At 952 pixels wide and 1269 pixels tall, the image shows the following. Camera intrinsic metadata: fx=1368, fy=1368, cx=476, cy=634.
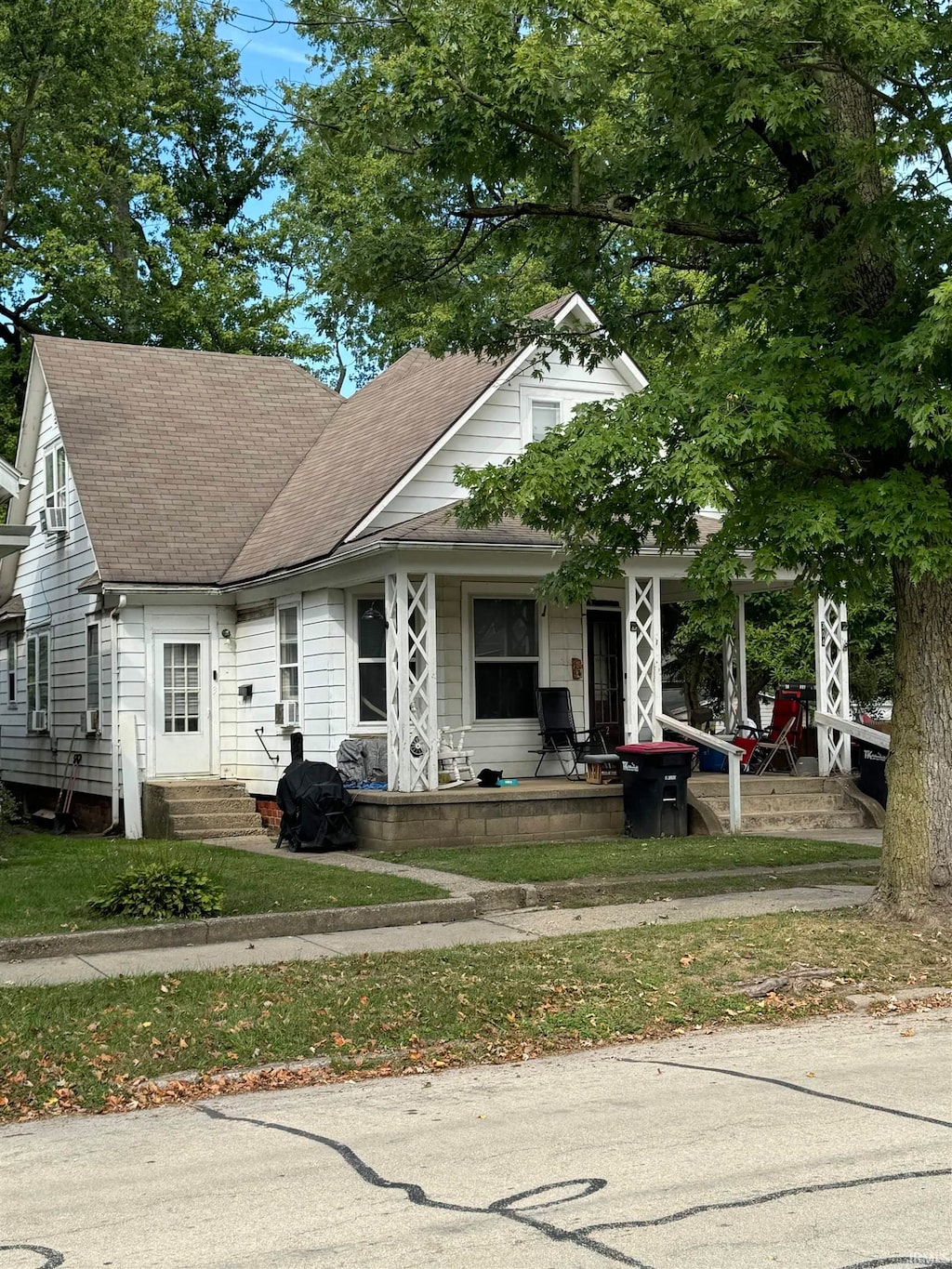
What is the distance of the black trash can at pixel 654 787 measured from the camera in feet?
53.6

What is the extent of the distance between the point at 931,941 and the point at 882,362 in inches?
164

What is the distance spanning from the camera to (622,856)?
14.3 m

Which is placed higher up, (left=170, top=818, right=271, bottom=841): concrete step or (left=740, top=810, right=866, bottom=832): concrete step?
(left=740, top=810, right=866, bottom=832): concrete step

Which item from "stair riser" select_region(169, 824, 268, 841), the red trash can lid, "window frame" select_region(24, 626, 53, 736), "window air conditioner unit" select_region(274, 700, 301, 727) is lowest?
"stair riser" select_region(169, 824, 268, 841)

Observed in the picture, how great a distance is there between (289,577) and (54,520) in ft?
21.9

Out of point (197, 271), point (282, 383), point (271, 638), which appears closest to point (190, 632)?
point (271, 638)

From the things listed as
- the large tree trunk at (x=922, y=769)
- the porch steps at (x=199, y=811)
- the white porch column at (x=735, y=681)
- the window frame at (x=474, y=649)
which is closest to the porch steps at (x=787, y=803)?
the white porch column at (x=735, y=681)

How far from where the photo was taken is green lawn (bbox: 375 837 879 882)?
13320 mm

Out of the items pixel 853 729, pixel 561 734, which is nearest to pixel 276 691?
pixel 561 734

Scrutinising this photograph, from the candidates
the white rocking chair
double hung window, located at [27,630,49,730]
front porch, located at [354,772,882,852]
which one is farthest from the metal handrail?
double hung window, located at [27,630,49,730]

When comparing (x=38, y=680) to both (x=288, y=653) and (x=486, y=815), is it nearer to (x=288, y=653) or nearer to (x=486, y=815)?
(x=288, y=653)

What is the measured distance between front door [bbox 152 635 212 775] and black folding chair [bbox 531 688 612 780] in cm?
513

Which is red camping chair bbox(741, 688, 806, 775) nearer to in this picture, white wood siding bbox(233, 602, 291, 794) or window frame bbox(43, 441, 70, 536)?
white wood siding bbox(233, 602, 291, 794)

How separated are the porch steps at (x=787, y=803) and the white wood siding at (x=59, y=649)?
906 cm
